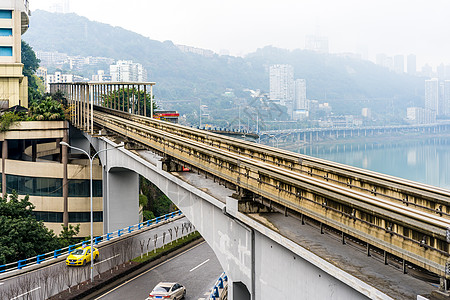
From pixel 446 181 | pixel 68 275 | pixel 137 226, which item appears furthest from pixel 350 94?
pixel 68 275

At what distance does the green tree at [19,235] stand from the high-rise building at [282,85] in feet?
427

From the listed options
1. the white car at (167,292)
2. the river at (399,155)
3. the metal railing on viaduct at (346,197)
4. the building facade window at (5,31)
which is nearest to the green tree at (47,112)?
the building facade window at (5,31)

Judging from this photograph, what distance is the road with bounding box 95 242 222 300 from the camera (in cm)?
2350

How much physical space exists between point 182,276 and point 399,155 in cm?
7340

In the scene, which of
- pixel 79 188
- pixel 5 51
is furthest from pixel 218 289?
pixel 5 51

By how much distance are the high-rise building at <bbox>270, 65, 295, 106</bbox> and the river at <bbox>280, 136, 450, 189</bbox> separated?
2075 inches

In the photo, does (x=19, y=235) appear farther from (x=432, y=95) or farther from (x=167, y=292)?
(x=432, y=95)

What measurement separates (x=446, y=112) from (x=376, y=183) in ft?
369

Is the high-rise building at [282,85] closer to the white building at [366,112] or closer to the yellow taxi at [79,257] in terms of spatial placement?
the white building at [366,112]

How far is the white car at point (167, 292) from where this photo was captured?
21.6m

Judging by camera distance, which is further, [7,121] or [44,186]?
[44,186]

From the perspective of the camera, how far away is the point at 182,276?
1037 inches

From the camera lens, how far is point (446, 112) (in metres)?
115

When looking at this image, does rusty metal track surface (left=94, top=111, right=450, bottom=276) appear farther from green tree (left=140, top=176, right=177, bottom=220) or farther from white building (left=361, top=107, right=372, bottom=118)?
white building (left=361, top=107, right=372, bottom=118)
